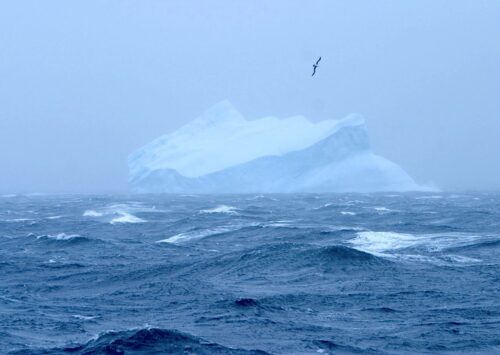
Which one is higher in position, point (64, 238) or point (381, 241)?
point (381, 241)

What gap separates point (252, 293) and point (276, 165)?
62.3 meters

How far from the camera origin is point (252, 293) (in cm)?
1495

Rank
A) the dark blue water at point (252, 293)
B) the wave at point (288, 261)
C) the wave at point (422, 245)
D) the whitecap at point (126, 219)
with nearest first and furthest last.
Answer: the dark blue water at point (252, 293) < the wave at point (288, 261) < the wave at point (422, 245) < the whitecap at point (126, 219)

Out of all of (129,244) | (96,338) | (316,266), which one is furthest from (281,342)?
(129,244)

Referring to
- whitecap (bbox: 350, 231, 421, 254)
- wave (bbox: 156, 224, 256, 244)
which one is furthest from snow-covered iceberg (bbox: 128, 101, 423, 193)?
whitecap (bbox: 350, 231, 421, 254)

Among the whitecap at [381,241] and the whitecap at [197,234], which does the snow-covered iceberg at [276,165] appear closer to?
the whitecap at [197,234]

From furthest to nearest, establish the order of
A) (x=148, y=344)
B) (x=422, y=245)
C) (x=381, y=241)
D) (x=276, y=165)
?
(x=276, y=165), (x=381, y=241), (x=422, y=245), (x=148, y=344)

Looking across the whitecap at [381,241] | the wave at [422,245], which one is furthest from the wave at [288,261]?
the whitecap at [381,241]

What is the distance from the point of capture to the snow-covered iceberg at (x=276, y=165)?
75062mm

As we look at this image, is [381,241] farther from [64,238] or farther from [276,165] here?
[276,165]

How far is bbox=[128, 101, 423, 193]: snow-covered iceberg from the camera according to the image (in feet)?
246

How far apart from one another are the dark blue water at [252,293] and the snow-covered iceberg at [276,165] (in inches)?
1868

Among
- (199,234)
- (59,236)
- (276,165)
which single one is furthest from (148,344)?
(276,165)

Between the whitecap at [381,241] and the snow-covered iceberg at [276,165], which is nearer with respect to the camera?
the whitecap at [381,241]
